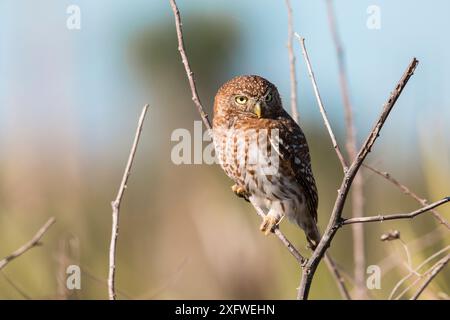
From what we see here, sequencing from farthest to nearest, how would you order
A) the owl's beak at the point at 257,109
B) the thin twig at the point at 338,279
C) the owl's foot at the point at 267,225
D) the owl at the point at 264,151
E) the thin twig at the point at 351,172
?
the owl's beak at the point at 257,109, the owl at the point at 264,151, the owl's foot at the point at 267,225, the thin twig at the point at 338,279, the thin twig at the point at 351,172

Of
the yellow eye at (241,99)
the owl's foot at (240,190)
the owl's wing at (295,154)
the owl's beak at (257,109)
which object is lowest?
the owl's foot at (240,190)

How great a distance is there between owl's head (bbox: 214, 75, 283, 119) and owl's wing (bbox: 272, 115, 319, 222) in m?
0.13

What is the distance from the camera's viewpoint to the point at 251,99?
14.8ft

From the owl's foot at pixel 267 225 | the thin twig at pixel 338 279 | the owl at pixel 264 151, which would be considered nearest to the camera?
the thin twig at pixel 338 279

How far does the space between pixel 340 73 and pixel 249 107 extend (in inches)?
40.5

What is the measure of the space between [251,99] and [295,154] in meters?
0.47

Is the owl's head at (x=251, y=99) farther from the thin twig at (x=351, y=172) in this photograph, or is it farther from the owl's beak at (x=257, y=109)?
the thin twig at (x=351, y=172)

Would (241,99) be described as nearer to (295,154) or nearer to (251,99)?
(251,99)

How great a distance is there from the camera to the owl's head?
14.8 feet

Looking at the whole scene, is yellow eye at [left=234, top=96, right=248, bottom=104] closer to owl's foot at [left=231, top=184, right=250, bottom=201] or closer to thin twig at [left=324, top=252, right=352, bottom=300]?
owl's foot at [left=231, top=184, right=250, bottom=201]

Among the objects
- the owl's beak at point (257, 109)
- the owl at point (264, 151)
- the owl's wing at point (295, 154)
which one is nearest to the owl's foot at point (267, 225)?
the owl at point (264, 151)

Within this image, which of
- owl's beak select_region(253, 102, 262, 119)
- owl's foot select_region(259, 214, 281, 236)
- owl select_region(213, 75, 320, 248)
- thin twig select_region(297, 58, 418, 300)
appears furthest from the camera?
owl's beak select_region(253, 102, 262, 119)

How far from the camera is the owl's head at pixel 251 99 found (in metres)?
4.50

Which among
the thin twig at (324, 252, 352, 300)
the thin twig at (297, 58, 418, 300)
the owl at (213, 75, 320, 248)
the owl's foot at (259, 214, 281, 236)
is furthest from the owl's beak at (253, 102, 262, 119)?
the thin twig at (297, 58, 418, 300)
